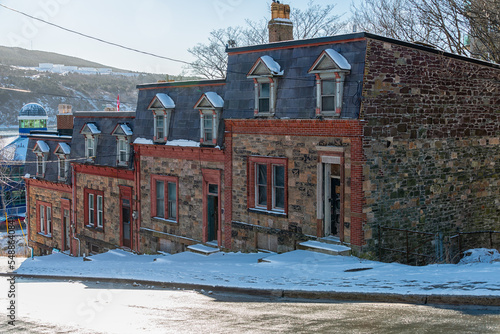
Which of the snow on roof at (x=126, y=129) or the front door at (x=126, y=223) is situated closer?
the snow on roof at (x=126, y=129)

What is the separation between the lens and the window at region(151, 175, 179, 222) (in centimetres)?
2480

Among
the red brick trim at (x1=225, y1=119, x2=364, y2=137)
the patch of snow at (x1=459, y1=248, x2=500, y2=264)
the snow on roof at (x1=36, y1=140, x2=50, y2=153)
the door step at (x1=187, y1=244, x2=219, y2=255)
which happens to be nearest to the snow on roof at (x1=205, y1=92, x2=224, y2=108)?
the red brick trim at (x1=225, y1=119, x2=364, y2=137)

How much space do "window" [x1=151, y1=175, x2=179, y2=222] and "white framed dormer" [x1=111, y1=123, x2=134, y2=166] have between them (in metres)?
2.37

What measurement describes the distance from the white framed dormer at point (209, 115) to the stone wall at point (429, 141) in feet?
22.0

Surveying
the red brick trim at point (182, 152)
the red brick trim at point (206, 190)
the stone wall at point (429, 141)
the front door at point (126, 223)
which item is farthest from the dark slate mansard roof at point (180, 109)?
the stone wall at point (429, 141)

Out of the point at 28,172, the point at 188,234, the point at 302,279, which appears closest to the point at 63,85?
the point at 28,172

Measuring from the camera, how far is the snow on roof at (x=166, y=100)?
24.5 meters

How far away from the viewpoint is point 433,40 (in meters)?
34.5

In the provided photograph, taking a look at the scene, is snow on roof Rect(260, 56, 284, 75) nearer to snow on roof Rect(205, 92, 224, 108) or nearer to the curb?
snow on roof Rect(205, 92, 224, 108)

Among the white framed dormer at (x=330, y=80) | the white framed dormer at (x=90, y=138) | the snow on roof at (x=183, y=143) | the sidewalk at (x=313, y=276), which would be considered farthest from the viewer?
the white framed dormer at (x=90, y=138)

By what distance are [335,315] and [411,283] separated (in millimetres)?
2627

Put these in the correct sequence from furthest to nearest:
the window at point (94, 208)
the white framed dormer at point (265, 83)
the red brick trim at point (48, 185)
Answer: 1. the red brick trim at point (48, 185)
2. the window at point (94, 208)
3. the white framed dormer at point (265, 83)

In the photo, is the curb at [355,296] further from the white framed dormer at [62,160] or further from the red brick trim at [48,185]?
the red brick trim at [48,185]

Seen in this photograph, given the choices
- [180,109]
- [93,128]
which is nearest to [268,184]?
[180,109]
